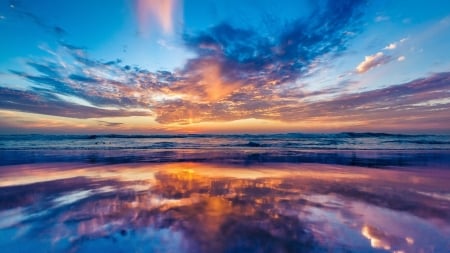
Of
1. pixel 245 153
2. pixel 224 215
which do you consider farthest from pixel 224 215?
pixel 245 153

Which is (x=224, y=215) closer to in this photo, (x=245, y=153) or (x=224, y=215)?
(x=224, y=215)

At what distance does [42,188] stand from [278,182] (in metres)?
7.08

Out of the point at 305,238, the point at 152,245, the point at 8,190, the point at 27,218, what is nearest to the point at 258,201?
the point at 305,238

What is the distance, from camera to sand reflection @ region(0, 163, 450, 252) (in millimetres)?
3441

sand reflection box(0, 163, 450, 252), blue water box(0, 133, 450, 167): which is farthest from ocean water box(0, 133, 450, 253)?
blue water box(0, 133, 450, 167)

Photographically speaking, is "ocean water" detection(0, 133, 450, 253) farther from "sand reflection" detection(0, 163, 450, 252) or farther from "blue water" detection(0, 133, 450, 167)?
"blue water" detection(0, 133, 450, 167)

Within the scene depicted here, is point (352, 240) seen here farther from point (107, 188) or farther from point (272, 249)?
point (107, 188)

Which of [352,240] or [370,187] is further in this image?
[370,187]

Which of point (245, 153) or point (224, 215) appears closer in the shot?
point (224, 215)

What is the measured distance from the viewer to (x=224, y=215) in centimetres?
462

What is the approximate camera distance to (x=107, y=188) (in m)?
7.07

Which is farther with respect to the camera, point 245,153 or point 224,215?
point 245,153

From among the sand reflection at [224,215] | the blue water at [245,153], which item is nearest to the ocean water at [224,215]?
the sand reflection at [224,215]

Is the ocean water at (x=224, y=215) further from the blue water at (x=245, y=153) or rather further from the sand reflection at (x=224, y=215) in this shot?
the blue water at (x=245, y=153)
